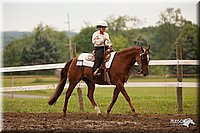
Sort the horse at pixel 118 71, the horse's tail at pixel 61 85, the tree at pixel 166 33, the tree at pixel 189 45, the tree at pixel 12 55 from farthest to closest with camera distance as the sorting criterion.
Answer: the tree at pixel 12 55, the tree at pixel 166 33, the tree at pixel 189 45, the horse's tail at pixel 61 85, the horse at pixel 118 71

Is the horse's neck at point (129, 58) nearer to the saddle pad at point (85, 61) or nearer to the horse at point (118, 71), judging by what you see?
the horse at point (118, 71)

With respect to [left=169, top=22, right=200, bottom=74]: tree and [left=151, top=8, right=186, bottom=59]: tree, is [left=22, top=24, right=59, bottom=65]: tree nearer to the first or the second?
[left=151, top=8, right=186, bottom=59]: tree

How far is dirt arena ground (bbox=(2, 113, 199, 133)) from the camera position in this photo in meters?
5.95

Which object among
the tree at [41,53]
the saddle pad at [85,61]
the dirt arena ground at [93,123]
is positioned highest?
the tree at [41,53]

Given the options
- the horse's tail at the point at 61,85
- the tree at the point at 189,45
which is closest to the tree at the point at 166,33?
the tree at the point at 189,45

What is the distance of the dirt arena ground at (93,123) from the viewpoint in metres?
5.95

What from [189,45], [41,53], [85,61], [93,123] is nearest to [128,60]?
[85,61]

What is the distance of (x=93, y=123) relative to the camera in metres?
6.61

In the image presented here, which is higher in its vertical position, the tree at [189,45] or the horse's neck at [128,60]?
the tree at [189,45]

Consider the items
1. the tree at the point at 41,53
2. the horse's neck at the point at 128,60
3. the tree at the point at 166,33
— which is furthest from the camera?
the tree at the point at 41,53

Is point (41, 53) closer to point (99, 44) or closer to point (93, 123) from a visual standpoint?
point (99, 44)

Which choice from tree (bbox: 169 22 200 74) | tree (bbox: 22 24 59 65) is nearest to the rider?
tree (bbox: 169 22 200 74)

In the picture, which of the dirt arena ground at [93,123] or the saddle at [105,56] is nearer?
the dirt arena ground at [93,123]

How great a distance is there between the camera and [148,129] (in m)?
5.91
